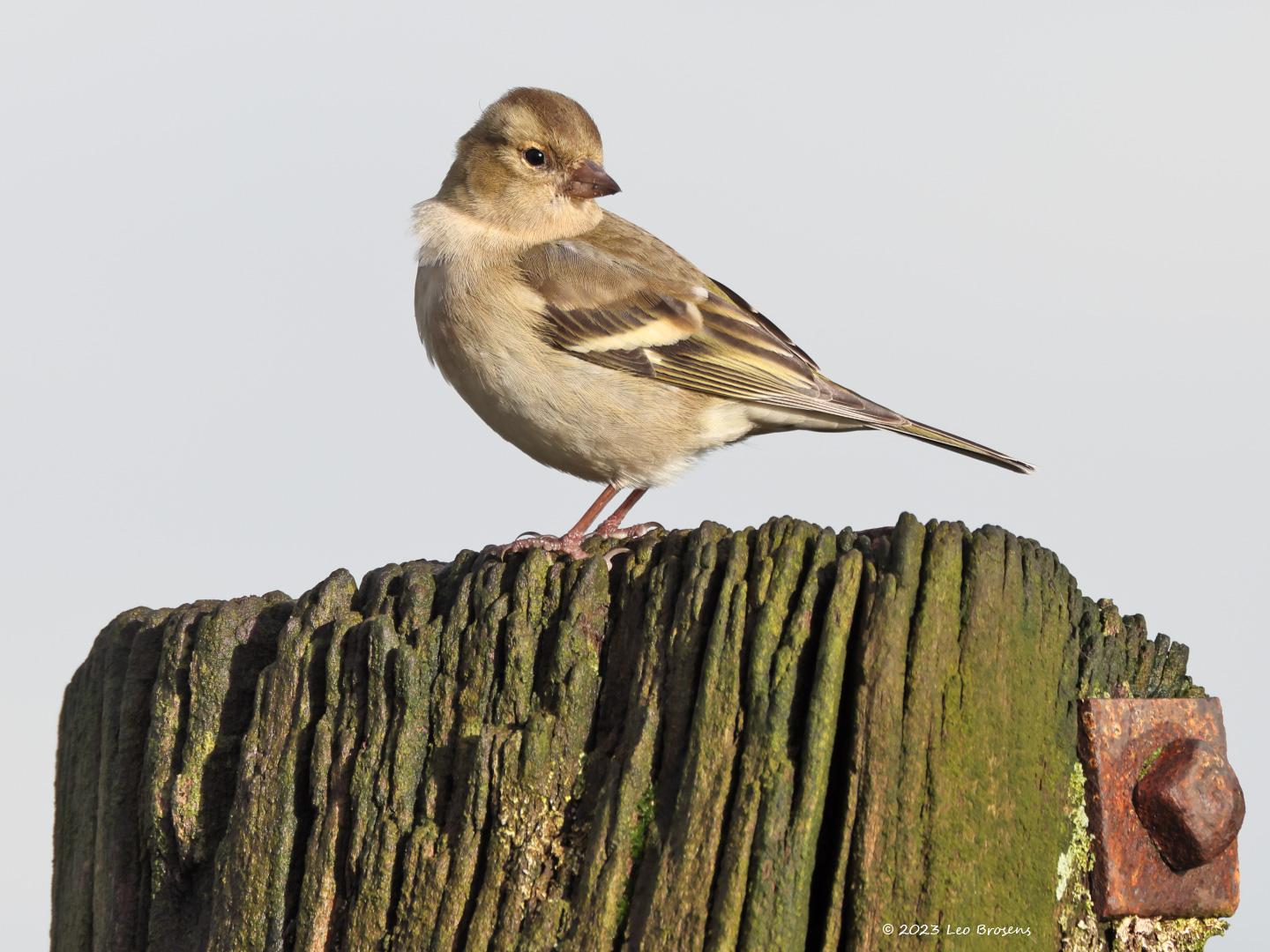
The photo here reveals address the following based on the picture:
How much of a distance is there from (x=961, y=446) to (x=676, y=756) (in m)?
3.96

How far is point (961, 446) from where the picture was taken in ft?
21.1

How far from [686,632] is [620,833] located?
0.42 m

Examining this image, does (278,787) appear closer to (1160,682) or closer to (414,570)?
(414,570)

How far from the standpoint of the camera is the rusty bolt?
2.84 metres

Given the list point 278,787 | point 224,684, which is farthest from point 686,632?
point 224,684

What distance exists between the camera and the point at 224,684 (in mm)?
3566

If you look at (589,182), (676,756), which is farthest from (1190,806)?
(589,182)

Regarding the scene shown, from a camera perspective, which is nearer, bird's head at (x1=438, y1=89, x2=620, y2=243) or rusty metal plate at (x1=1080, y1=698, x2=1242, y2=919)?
rusty metal plate at (x1=1080, y1=698, x2=1242, y2=919)

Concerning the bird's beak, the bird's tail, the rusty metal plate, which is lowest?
the rusty metal plate

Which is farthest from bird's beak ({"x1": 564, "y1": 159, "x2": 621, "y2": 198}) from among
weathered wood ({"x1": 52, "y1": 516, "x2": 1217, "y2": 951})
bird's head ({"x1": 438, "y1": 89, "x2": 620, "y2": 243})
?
weathered wood ({"x1": 52, "y1": 516, "x2": 1217, "y2": 951})

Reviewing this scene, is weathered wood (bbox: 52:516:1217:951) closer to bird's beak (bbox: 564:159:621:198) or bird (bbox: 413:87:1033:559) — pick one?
bird (bbox: 413:87:1033:559)

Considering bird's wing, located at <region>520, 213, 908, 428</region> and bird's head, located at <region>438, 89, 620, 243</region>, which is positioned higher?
bird's head, located at <region>438, 89, 620, 243</region>

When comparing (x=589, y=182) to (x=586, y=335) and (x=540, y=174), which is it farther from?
(x=586, y=335)

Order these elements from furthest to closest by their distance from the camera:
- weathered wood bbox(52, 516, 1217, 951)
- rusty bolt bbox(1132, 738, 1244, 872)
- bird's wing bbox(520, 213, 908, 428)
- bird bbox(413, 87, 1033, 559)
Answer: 1. bird's wing bbox(520, 213, 908, 428)
2. bird bbox(413, 87, 1033, 559)
3. rusty bolt bbox(1132, 738, 1244, 872)
4. weathered wood bbox(52, 516, 1217, 951)
